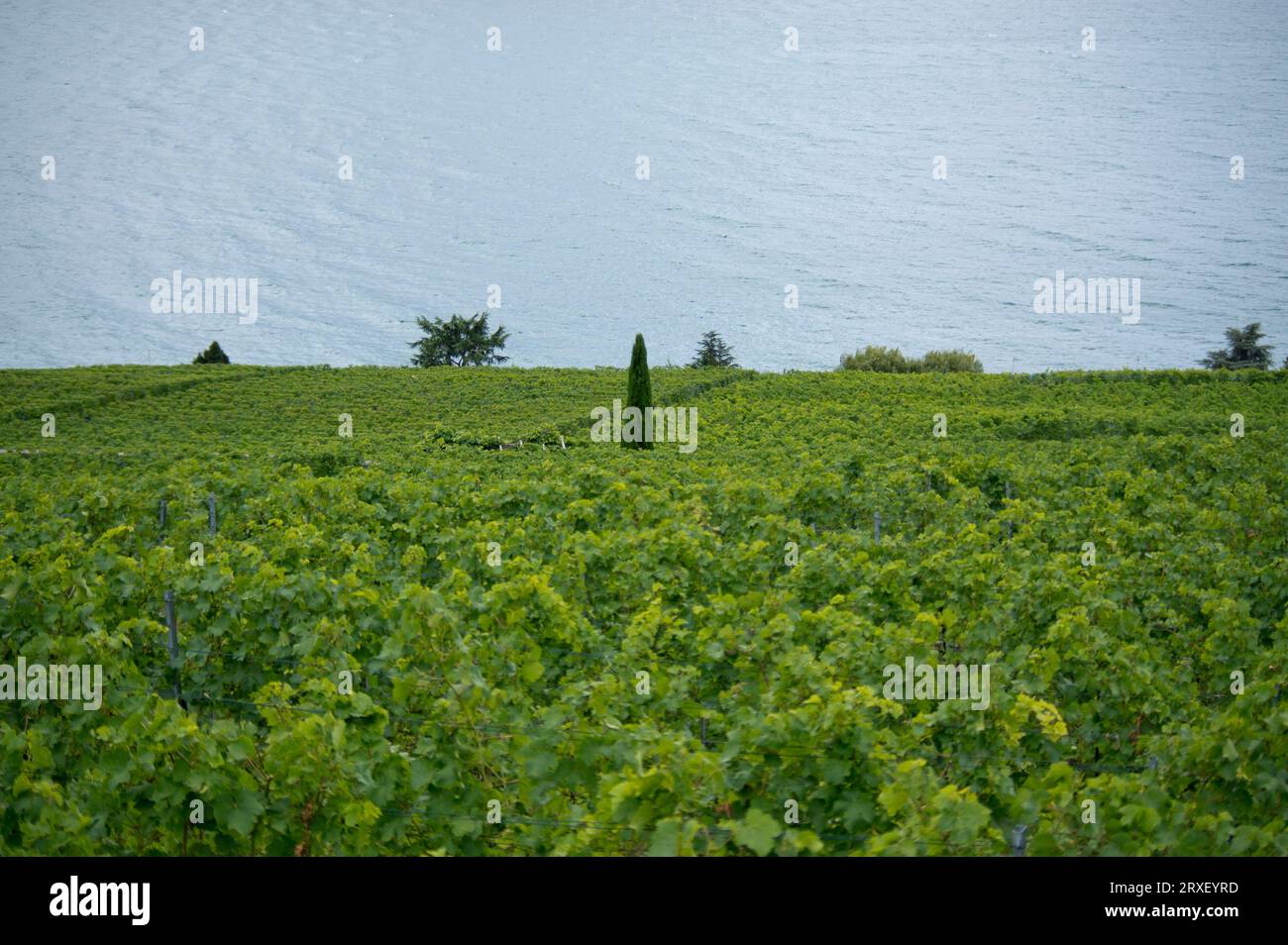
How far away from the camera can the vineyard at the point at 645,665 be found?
5.78m

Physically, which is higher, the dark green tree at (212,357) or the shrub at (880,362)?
the dark green tree at (212,357)

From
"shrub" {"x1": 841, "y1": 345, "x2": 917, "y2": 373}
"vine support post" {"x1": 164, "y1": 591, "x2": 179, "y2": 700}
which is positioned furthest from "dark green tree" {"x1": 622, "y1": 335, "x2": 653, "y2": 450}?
"shrub" {"x1": 841, "y1": 345, "x2": 917, "y2": 373}

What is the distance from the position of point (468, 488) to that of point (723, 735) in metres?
9.22

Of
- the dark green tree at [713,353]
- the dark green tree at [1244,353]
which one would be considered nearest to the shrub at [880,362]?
the dark green tree at [713,353]

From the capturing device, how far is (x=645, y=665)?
8.05m

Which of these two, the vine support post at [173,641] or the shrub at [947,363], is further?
the shrub at [947,363]

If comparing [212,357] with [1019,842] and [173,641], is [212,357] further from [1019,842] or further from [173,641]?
[1019,842]

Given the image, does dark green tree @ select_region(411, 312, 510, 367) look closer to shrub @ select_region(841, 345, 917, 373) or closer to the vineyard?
shrub @ select_region(841, 345, 917, 373)

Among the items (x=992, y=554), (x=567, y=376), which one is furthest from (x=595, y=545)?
(x=567, y=376)

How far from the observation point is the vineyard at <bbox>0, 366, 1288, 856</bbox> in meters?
5.78

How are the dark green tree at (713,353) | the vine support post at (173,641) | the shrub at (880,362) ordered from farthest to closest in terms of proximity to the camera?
the dark green tree at (713,353)
the shrub at (880,362)
the vine support post at (173,641)

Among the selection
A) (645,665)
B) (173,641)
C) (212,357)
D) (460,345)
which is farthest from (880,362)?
(645,665)

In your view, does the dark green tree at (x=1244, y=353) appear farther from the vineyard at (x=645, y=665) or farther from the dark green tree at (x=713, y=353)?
the vineyard at (x=645, y=665)

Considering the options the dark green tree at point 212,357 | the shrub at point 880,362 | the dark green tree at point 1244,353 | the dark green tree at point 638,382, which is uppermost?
the dark green tree at point 1244,353
